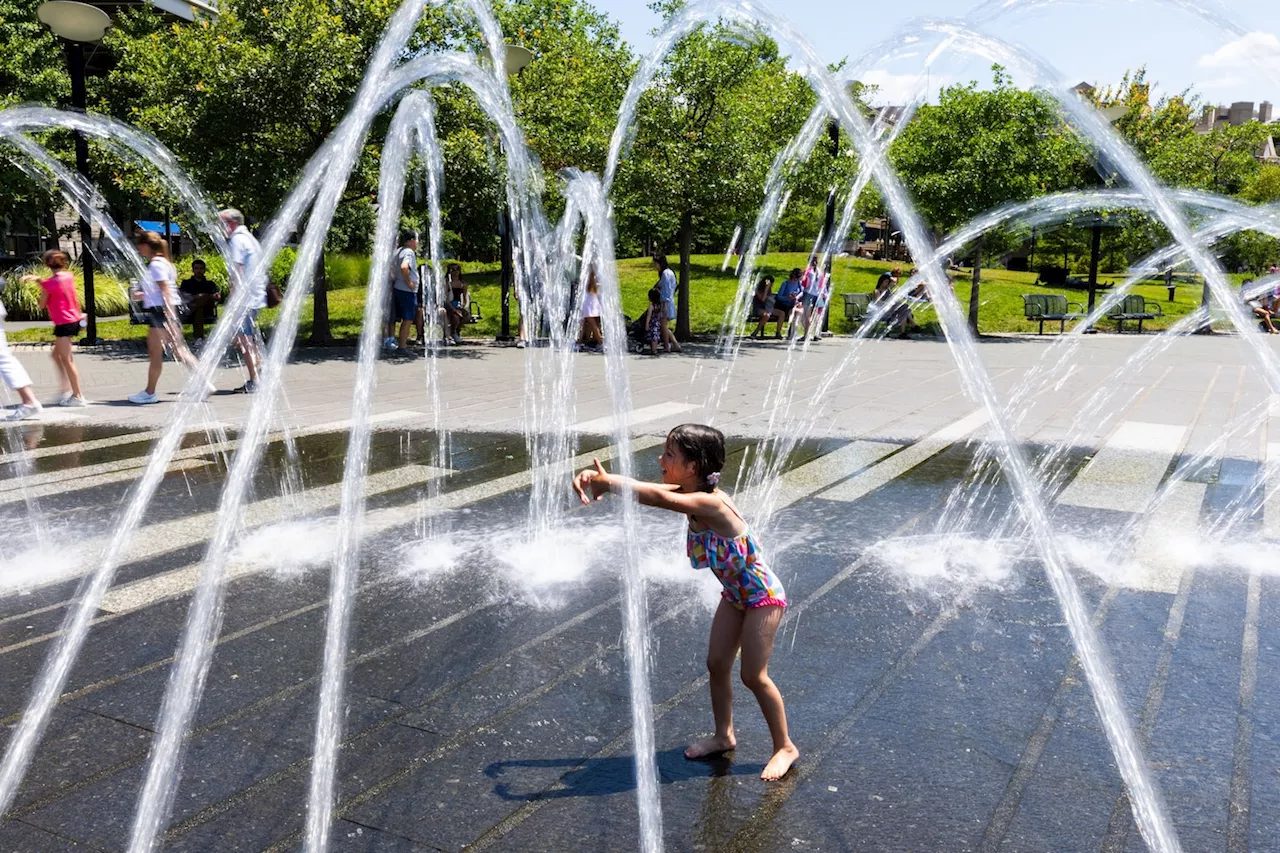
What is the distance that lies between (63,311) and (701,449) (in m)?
9.55

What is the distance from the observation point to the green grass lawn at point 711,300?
20875 mm

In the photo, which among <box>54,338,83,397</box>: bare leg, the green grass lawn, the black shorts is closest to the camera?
<box>54,338,83,397</box>: bare leg

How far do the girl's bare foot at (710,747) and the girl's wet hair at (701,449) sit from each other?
895 mm

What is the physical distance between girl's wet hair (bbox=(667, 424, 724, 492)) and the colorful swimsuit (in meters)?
0.20

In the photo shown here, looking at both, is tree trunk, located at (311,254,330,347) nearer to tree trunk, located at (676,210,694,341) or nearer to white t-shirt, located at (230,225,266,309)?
white t-shirt, located at (230,225,266,309)

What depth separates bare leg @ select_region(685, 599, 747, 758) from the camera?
3.46 meters

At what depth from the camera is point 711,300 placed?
26.6 metres

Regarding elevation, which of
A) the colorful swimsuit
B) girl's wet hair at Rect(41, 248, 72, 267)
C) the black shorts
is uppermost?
girl's wet hair at Rect(41, 248, 72, 267)

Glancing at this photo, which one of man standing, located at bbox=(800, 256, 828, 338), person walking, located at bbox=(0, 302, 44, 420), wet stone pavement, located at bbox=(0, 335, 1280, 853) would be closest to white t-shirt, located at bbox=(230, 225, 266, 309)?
person walking, located at bbox=(0, 302, 44, 420)

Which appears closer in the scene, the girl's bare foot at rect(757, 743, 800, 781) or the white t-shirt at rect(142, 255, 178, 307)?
the girl's bare foot at rect(757, 743, 800, 781)

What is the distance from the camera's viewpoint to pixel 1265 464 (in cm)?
895

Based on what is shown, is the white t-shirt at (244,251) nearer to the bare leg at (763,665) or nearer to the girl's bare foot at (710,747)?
the girl's bare foot at (710,747)

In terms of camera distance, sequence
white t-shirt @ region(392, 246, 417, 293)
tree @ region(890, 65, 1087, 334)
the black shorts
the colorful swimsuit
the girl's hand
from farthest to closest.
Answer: tree @ region(890, 65, 1087, 334)
white t-shirt @ region(392, 246, 417, 293)
the black shorts
the colorful swimsuit
the girl's hand

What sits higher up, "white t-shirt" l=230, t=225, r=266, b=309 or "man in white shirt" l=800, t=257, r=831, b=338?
"white t-shirt" l=230, t=225, r=266, b=309
